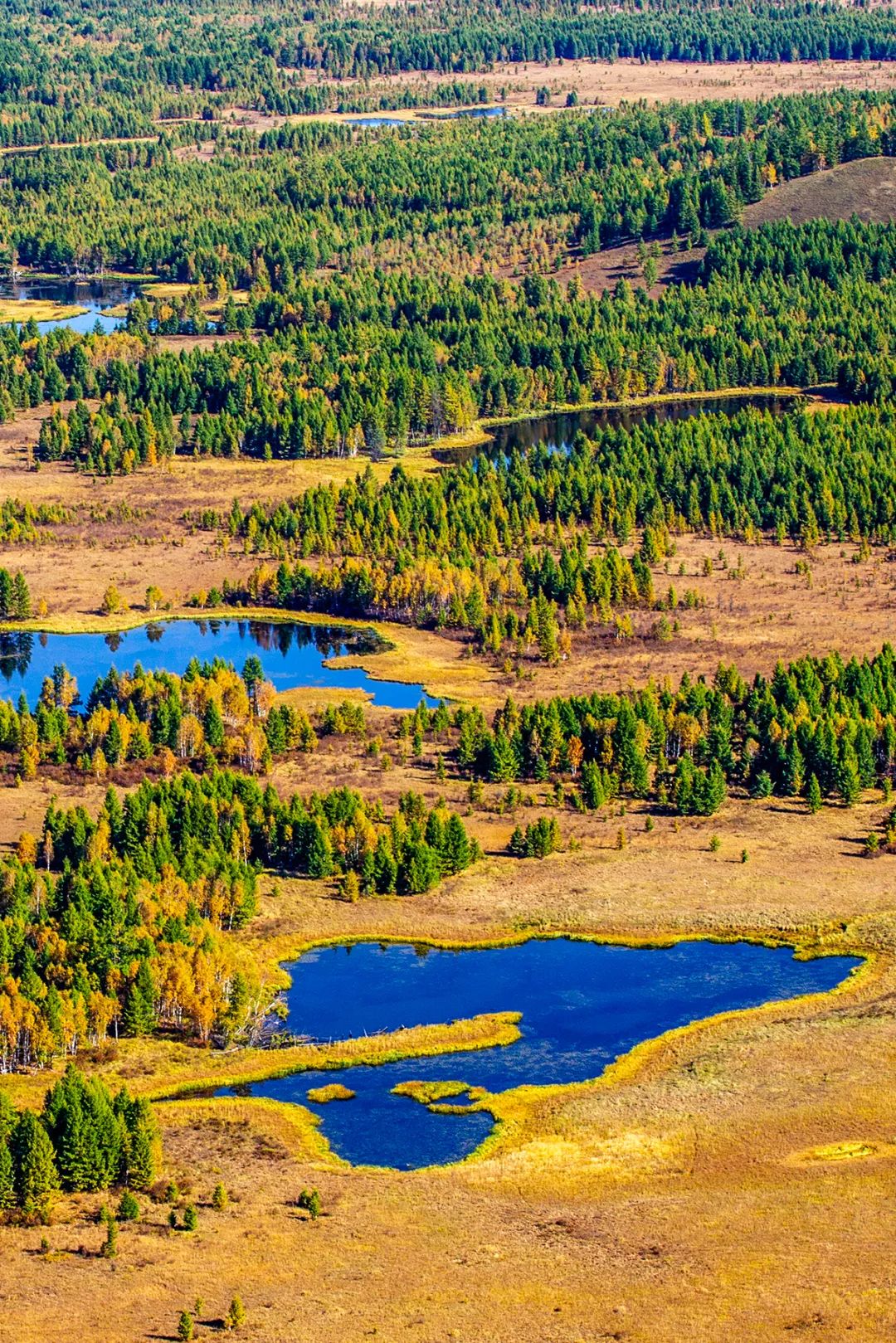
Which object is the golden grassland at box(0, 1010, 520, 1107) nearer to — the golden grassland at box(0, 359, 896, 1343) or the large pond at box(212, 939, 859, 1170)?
the golden grassland at box(0, 359, 896, 1343)

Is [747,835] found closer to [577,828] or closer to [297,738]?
[577,828]

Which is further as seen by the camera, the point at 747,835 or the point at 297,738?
the point at 297,738

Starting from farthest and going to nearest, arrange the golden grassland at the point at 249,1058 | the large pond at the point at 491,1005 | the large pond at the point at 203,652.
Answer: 1. the large pond at the point at 203,652
2. the golden grassland at the point at 249,1058
3. the large pond at the point at 491,1005

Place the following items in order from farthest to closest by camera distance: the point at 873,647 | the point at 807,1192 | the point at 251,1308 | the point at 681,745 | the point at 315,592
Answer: the point at 315,592 < the point at 873,647 < the point at 681,745 < the point at 807,1192 < the point at 251,1308

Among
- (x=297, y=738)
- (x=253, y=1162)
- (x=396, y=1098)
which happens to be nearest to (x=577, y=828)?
(x=297, y=738)

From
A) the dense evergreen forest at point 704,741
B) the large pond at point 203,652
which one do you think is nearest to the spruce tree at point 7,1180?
the dense evergreen forest at point 704,741

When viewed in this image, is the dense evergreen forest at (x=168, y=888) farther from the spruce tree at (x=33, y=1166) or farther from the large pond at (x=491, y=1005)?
the spruce tree at (x=33, y=1166)
